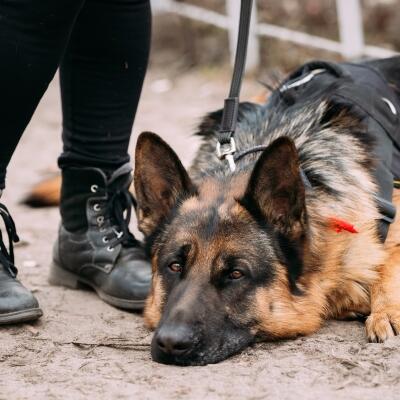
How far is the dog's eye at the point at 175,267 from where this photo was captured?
3.13 m

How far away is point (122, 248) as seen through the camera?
3936mm

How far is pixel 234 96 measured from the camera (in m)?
3.57

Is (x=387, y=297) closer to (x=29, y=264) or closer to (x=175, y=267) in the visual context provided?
(x=175, y=267)

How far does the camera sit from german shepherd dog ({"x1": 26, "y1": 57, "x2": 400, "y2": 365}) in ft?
9.86

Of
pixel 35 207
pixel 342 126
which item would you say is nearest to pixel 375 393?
pixel 342 126

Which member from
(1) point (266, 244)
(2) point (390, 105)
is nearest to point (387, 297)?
(1) point (266, 244)

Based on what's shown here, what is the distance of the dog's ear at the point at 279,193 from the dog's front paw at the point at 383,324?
17.6 inches

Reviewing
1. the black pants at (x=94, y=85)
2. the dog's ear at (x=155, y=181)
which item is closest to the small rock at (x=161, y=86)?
the black pants at (x=94, y=85)

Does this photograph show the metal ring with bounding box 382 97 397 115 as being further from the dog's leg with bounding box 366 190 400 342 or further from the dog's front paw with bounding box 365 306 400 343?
the dog's front paw with bounding box 365 306 400 343

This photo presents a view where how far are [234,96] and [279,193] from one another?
0.62 metres

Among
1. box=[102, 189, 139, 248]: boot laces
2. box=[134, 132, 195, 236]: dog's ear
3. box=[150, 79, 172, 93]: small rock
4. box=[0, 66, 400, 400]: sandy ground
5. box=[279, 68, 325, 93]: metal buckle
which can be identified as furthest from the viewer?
box=[150, 79, 172, 93]: small rock

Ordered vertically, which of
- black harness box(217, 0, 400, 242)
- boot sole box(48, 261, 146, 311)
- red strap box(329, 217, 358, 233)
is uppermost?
black harness box(217, 0, 400, 242)

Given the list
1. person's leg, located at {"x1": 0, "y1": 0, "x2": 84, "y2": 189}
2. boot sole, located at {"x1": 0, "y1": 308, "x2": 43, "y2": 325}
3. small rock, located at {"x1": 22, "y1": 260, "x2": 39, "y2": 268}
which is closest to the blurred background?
small rock, located at {"x1": 22, "y1": 260, "x2": 39, "y2": 268}

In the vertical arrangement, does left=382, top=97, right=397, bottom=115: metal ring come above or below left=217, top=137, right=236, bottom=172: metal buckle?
above
